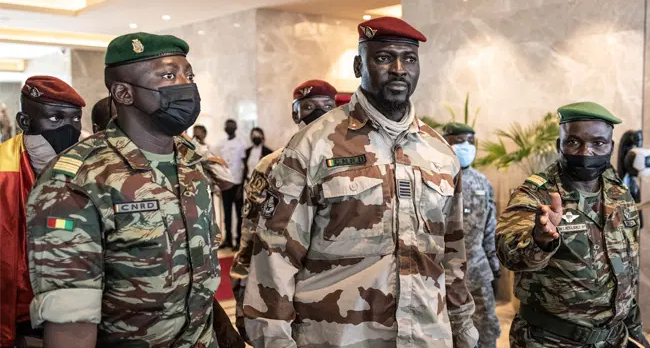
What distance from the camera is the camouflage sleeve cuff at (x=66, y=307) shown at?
166cm

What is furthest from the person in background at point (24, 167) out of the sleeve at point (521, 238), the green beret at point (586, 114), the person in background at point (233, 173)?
the person in background at point (233, 173)

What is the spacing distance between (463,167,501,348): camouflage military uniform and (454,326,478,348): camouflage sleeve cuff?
219cm

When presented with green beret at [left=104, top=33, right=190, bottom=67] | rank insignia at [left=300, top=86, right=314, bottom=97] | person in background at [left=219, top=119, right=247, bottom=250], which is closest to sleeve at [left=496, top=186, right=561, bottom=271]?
rank insignia at [left=300, top=86, right=314, bottom=97]

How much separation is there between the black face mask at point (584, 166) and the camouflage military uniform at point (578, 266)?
6cm

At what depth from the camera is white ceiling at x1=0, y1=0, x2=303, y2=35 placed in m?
9.91

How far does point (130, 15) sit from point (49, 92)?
9145mm

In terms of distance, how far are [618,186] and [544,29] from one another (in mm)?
3875

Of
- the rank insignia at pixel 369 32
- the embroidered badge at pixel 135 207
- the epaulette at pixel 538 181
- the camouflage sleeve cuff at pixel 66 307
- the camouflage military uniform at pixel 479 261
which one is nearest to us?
the camouflage sleeve cuff at pixel 66 307

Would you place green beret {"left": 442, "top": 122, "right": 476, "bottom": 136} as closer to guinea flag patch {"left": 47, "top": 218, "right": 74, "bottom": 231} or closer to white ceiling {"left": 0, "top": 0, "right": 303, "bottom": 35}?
guinea flag patch {"left": 47, "top": 218, "right": 74, "bottom": 231}

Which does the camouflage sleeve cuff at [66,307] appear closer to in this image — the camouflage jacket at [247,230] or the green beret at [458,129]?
the camouflage jacket at [247,230]

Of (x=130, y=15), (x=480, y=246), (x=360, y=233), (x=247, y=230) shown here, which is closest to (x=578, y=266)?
Answer: (x=360, y=233)

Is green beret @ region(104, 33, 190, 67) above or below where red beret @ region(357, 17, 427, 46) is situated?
below

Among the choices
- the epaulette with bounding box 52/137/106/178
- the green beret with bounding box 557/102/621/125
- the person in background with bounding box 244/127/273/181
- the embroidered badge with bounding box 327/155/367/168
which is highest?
the green beret with bounding box 557/102/621/125

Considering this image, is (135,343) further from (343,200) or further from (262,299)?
(343,200)
